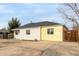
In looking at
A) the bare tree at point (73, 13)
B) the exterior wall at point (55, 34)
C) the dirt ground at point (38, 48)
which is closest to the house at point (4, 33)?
the dirt ground at point (38, 48)

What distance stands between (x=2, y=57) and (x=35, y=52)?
625mm

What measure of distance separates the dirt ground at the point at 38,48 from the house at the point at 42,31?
10cm

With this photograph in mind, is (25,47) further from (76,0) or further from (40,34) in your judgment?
(76,0)

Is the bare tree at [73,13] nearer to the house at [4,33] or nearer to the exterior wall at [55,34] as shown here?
the exterior wall at [55,34]

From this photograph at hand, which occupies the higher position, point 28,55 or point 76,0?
point 76,0

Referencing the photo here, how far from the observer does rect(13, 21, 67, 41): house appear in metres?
15.3

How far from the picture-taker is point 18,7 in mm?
15266

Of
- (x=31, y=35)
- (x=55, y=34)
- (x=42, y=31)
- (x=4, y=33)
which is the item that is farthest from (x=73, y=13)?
(x=4, y=33)

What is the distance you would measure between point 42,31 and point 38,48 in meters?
0.34

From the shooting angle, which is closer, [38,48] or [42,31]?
[38,48]

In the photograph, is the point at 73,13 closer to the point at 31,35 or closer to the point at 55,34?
the point at 55,34

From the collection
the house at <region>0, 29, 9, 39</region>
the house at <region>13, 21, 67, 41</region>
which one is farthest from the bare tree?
the house at <region>0, 29, 9, 39</region>

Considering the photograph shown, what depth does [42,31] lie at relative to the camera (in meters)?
15.4

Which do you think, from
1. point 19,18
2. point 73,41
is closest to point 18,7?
point 19,18
